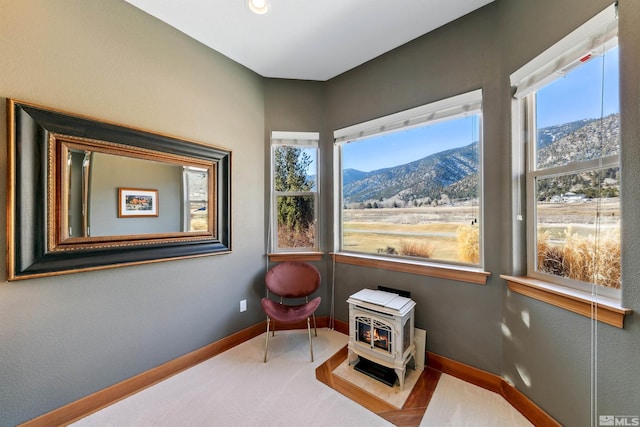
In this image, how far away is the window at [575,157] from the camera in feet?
4.00

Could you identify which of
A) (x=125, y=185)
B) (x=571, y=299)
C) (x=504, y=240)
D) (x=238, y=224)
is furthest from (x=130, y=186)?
(x=571, y=299)

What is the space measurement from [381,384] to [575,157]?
200 cm

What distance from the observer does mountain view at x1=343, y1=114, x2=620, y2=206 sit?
133 cm

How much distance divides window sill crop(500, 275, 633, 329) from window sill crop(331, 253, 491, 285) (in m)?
0.19

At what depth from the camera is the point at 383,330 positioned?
1.89m

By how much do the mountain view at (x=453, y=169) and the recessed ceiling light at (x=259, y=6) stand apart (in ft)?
5.28

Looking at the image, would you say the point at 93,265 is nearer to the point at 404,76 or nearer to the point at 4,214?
the point at 4,214

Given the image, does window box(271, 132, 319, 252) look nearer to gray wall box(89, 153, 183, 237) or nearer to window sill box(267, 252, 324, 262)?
window sill box(267, 252, 324, 262)

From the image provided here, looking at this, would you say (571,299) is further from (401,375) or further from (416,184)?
(416,184)

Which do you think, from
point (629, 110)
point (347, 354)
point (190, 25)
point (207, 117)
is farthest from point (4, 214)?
point (629, 110)

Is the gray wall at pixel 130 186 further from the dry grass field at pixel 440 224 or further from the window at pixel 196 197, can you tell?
the dry grass field at pixel 440 224

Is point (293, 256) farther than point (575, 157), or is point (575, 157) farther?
point (293, 256)

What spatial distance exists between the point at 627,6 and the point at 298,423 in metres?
2.74

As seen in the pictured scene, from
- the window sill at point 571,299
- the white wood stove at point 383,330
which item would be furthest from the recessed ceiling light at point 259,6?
the window sill at point 571,299
